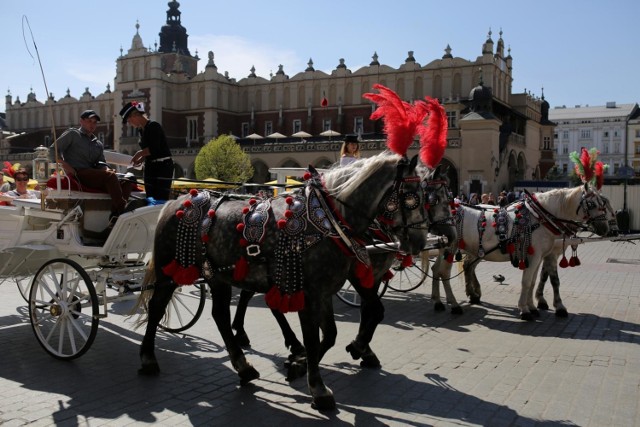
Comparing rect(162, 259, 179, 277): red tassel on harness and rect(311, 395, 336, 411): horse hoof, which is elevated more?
rect(162, 259, 179, 277): red tassel on harness

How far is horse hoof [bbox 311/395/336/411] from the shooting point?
5000 mm

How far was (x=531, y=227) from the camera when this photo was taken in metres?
8.93

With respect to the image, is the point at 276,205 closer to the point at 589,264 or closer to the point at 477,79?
the point at 589,264

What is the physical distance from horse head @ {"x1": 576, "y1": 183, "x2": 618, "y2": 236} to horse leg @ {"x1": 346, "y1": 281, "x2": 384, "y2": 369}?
408 centimetres

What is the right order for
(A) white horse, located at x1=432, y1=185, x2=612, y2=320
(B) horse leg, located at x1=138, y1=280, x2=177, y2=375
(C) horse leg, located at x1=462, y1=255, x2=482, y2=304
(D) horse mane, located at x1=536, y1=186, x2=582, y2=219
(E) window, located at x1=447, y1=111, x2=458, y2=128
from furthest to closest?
1. (E) window, located at x1=447, y1=111, x2=458, y2=128
2. (C) horse leg, located at x1=462, y1=255, x2=482, y2=304
3. (D) horse mane, located at x1=536, y1=186, x2=582, y2=219
4. (A) white horse, located at x1=432, y1=185, x2=612, y2=320
5. (B) horse leg, located at x1=138, y1=280, x2=177, y2=375

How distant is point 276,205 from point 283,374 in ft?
5.93

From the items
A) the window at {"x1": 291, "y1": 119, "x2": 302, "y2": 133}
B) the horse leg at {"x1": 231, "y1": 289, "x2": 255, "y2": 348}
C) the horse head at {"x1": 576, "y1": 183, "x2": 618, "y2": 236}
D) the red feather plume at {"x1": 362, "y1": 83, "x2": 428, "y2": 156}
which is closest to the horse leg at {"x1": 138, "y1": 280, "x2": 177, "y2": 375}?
the horse leg at {"x1": 231, "y1": 289, "x2": 255, "y2": 348}

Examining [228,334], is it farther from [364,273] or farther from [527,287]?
[527,287]

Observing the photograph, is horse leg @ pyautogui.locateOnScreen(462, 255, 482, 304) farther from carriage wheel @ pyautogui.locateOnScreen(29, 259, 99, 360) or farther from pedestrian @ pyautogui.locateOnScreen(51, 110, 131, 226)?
carriage wheel @ pyautogui.locateOnScreen(29, 259, 99, 360)

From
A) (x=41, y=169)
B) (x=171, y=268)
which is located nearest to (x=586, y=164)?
(x=171, y=268)

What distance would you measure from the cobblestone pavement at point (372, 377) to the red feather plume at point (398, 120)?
2255mm

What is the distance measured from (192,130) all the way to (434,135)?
5416cm

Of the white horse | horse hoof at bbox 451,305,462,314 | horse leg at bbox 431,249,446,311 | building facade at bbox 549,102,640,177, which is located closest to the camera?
the white horse

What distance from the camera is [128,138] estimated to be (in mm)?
55562
